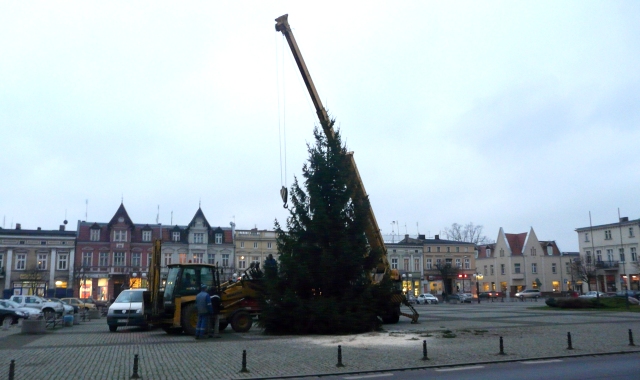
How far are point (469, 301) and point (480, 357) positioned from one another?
56107mm

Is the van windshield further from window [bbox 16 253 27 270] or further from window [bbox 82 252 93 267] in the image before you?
window [bbox 16 253 27 270]

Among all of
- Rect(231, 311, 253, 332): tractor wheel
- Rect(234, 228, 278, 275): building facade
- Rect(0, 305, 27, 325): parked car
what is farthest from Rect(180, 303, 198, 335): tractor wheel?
Rect(234, 228, 278, 275): building facade

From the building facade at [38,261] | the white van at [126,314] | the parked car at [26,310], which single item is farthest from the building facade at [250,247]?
the white van at [126,314]

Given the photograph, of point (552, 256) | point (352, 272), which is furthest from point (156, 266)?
point (552, 256)

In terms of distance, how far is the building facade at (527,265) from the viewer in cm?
9219

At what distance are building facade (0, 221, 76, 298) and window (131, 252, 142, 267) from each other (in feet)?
22.5

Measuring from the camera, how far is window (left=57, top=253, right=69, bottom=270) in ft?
221

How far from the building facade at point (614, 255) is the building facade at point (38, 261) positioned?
65.4 m

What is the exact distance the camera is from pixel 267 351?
52.7 feet

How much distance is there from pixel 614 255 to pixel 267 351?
77.3m

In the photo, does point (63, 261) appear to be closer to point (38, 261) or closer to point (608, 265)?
point (38, 261)

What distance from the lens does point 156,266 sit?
22.8 metres

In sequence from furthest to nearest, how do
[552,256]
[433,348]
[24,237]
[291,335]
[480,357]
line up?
1. [552,256]
2. [24,237]
3. [291,335]
4. [433,348]
5. [480,357]

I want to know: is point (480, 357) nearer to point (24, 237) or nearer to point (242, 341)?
point (242, 341)
